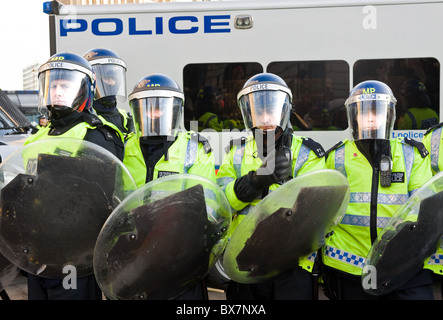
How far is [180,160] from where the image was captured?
2.74 meters

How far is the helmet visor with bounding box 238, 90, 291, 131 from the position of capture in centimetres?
277

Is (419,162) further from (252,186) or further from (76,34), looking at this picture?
(76,34)

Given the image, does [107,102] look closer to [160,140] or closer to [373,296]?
[160,140]

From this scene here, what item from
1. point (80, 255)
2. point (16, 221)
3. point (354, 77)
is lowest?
point (80, 255)

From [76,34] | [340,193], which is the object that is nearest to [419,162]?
[340,193]

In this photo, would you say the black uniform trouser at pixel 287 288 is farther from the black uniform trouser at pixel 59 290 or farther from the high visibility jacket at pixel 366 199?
the black uniform trouser at pixel 59 290

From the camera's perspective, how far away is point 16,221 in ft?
7.20

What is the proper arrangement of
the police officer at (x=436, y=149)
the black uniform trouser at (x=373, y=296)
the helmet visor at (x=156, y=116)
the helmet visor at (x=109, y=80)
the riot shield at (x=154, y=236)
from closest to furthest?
the riot shield at (x=154, y=236)
the black uniform trouser at (x=373, y=296)
the helmet visor at (x=156, y=116)
the police officer at (x=436, y=149)
the helmet visor at (x=109, y=80)

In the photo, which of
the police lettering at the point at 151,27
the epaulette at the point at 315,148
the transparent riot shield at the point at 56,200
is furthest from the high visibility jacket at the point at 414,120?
the transparent riot shield at the point at 56,200

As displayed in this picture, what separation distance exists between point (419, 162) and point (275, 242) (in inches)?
40.7

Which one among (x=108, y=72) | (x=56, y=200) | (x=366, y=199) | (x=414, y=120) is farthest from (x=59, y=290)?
(x=414, y=120)

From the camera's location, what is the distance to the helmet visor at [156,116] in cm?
282

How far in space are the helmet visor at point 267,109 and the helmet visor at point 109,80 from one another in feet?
7.22

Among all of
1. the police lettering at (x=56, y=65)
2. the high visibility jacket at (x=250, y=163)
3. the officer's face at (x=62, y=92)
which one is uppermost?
the police lettering at (x=56, y=65)
